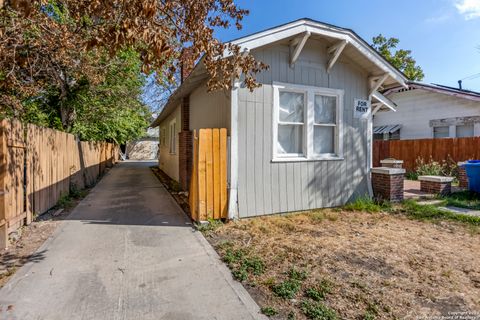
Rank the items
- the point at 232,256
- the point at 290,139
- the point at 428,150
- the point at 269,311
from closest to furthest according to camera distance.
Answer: the point at 269,311 < the point at 232,256 < the point at 290,139 < the point at 428,150

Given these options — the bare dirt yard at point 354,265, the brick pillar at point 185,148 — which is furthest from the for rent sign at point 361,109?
the brick pillar at point 185,148

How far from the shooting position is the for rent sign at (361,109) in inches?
275

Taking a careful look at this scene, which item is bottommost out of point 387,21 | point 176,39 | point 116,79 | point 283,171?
point 283,171

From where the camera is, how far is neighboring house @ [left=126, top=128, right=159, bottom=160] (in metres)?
35.7

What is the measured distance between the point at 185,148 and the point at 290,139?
3.86 meters

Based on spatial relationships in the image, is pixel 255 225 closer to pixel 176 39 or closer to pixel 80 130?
pixel 176 39

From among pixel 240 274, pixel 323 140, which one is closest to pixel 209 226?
pixel 240 274

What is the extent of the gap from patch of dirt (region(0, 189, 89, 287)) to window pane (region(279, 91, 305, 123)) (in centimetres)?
490

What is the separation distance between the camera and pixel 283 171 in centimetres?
609

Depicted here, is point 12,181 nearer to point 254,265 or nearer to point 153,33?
point 153,33

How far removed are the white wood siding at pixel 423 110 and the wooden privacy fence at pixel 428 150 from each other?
1743 millimetres

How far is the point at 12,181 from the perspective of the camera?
4547 mm

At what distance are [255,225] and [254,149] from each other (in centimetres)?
152

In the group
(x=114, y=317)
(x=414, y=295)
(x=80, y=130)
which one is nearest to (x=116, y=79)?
(x=80, y=130)
